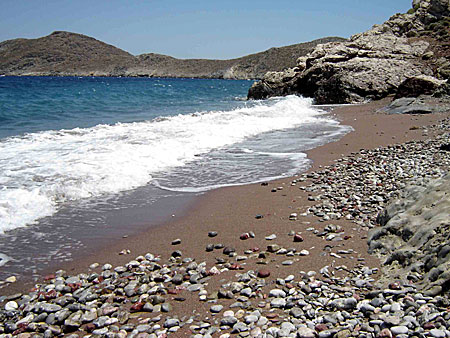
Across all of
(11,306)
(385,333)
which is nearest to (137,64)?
(11,306)

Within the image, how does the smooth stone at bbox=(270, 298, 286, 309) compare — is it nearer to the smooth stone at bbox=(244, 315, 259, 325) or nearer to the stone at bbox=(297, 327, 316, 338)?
the smooth stone at bbox=(244, 315, 259, 325)

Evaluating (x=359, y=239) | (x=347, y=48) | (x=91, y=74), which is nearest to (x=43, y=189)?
(x=359, y=239)

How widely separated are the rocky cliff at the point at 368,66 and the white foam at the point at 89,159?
1284 centimetres

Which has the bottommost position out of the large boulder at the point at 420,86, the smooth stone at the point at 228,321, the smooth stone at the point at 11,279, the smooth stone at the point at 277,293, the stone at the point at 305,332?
the smooth stone at the point at 11,279

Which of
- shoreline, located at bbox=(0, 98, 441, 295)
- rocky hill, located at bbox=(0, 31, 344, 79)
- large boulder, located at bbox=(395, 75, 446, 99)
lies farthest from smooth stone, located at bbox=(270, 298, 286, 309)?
rocky hill, located at bbox=(0, 31, 344, 79)

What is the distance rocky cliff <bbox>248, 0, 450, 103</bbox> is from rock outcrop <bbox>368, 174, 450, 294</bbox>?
21732 millimetres

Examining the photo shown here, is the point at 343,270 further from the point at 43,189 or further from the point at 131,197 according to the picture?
the point at 43,189

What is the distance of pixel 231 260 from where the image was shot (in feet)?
15.4

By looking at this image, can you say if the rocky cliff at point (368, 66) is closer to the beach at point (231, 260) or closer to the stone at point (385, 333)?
the beach at point (231, 260)

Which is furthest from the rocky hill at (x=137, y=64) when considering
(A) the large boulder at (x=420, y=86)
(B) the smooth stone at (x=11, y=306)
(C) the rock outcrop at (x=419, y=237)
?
(B) the smooth stone at (x=11, y=306)

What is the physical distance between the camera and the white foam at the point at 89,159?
6.95 meters

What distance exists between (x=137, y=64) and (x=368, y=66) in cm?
15057

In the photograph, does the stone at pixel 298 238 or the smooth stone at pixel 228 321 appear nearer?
the smooth stone at pixel 228 321

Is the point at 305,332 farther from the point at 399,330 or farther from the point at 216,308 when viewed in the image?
the point at 216,308
